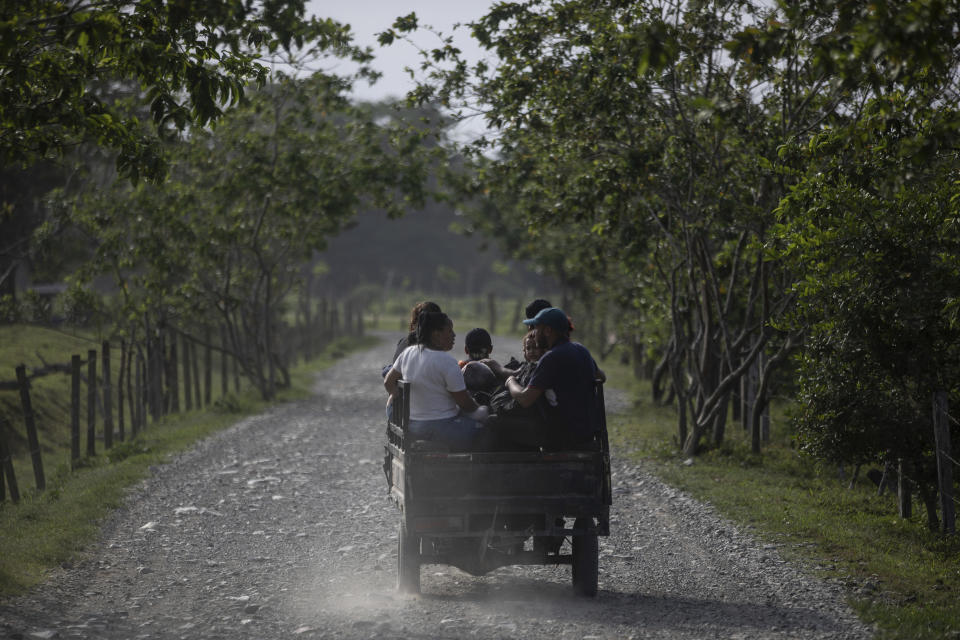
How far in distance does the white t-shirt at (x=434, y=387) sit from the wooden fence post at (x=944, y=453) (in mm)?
4567

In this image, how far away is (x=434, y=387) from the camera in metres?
8.13

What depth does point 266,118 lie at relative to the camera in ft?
76.8

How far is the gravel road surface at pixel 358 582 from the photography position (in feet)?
23.9

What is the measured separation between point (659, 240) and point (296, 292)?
15.6 m

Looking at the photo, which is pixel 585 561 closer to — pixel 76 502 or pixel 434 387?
pixel 434 387

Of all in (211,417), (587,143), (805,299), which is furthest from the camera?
(211,417)

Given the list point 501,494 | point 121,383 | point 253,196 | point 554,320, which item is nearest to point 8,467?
point 121,383

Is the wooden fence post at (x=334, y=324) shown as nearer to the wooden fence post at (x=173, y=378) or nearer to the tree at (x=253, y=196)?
the tree at (x=253, y=196)

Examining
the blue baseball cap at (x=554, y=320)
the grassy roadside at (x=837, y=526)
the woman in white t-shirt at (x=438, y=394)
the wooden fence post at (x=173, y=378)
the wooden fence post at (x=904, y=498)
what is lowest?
the grassy roadside at (x=837, y=526)

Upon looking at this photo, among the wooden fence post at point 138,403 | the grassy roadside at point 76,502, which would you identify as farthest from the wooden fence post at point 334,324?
the wooden fence post at point 138,403

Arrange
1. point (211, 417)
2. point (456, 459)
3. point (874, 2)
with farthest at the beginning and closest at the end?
1. point (211, 417)
2. point (456, 459)
3. point (874, 2)

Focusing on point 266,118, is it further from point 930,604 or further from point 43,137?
point 930,604

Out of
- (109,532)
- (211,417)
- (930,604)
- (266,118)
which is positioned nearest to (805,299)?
(930,604)

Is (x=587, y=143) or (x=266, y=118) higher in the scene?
(x=266, y=118)
